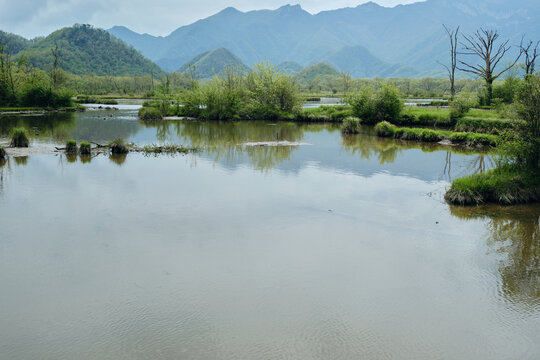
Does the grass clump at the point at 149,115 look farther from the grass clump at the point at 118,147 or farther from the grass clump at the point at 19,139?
the grass clump at the point at 118,147

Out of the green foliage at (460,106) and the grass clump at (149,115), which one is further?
the grass clump at (149,115)

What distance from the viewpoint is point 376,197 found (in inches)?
581

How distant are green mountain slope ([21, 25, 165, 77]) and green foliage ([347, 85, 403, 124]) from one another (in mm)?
127576

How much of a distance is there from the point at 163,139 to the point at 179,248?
786 inches

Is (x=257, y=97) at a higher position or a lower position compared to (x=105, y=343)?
higher

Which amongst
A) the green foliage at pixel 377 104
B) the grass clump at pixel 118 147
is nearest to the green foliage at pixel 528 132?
the grass clump at pixel 118 147

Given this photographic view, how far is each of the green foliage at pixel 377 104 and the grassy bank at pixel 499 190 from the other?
22543 millimetres

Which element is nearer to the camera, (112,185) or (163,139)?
(112,185)

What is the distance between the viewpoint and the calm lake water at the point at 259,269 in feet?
21.5

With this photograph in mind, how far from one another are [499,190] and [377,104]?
77.3 feet

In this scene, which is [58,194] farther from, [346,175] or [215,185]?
[346,175]

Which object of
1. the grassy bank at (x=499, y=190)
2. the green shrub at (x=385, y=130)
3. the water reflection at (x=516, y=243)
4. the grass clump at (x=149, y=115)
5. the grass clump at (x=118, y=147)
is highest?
the grass clump at (x=149, y=115)

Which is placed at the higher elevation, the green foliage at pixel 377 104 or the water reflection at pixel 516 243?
the green foliage at pixel 377 104

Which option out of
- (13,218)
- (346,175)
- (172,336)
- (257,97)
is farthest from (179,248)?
(257,97)
